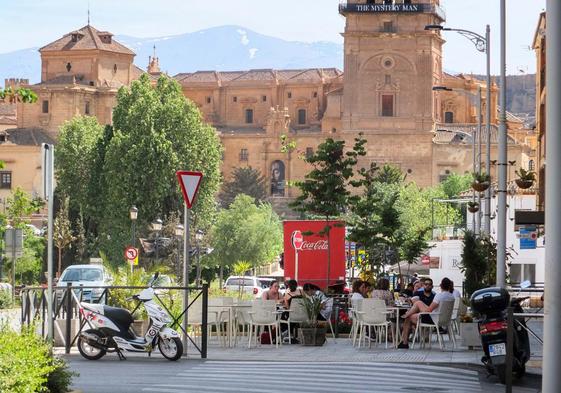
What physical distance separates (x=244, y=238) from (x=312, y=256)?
64536mm

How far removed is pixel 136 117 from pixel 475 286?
239 feet

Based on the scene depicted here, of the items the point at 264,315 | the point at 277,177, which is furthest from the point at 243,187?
the point at 264,315

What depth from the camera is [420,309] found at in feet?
93.4

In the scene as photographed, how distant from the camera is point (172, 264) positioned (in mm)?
86188

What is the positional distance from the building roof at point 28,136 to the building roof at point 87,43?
10495 mm

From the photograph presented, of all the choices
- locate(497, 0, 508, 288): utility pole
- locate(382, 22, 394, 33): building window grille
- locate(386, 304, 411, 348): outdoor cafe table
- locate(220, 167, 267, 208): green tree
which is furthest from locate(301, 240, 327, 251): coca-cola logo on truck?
locate(220, 167, 267, 208): green tree

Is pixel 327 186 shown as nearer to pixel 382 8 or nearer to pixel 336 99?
pixel 382 8

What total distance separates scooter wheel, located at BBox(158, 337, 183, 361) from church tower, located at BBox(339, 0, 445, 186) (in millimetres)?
124024

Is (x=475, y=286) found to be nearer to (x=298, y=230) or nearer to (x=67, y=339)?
(x=298, y=230)

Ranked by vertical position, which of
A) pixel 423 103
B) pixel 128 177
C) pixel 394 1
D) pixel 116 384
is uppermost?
pixel 394 1

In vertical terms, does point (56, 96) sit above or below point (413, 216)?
above

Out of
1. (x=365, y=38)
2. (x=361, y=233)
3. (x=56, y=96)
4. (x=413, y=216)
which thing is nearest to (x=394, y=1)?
(x=365, y=38)

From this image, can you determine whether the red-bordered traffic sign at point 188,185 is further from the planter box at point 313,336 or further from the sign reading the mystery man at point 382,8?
the sign reading the mystery man at point 382,8

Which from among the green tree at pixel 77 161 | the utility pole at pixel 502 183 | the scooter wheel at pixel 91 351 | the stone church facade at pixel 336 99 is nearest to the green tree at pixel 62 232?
the green tree at pixel 77 161
